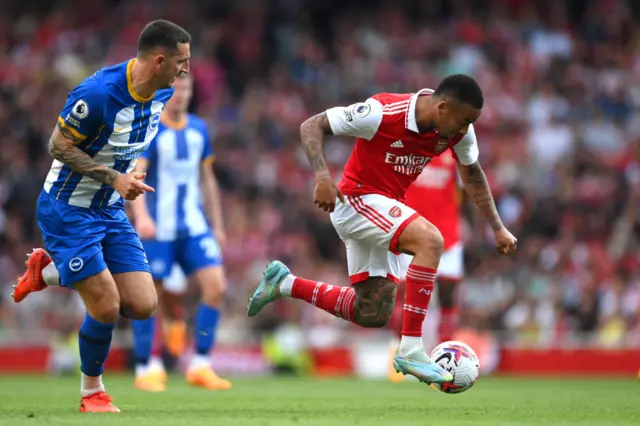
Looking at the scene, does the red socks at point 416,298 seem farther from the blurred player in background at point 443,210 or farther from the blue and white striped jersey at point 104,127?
the blurred player in background at point 443,210

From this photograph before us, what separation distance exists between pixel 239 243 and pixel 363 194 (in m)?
9.29

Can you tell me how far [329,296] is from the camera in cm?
833

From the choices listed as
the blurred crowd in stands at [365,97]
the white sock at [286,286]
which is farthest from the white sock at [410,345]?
the blurred crowd in stands at [365,97]

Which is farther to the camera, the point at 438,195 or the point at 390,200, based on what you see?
the point at 438,195

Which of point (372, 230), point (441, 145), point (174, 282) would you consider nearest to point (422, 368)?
point (372, 230)

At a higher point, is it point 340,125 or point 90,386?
point 340,125

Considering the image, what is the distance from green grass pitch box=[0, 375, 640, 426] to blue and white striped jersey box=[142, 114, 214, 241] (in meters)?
1.50

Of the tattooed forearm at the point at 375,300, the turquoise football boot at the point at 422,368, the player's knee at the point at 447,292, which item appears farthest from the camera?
the player's knee at the point at 447,292

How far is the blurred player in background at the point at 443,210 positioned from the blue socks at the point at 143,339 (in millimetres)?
2488

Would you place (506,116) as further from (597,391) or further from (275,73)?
(597,391)

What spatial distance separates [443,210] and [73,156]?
512 cm

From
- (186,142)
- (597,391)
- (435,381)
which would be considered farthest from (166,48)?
(597,391)

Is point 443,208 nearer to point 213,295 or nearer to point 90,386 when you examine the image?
point 213,295

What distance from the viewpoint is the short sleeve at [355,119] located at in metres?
7.63
